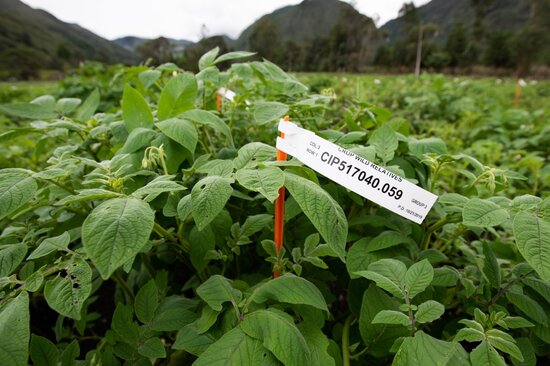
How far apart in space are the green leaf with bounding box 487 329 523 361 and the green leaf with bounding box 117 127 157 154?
2.90ft

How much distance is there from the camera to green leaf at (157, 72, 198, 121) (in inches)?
39.6

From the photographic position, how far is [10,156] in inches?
78.7

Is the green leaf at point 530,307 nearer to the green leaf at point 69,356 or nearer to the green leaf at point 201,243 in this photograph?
the green leaf at point 201,243

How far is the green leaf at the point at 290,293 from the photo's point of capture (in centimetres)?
67

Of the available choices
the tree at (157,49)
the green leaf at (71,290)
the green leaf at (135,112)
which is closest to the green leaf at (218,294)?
the green leaf at (71,290)

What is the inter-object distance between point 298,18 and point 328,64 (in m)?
27.4

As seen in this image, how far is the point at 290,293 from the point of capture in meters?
0.68

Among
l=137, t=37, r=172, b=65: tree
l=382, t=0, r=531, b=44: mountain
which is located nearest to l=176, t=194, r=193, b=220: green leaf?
l=137, t=37, r=172, b=65: tree

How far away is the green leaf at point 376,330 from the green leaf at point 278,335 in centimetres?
23

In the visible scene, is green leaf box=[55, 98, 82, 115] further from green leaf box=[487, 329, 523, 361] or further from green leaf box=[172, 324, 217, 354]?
green leaf box=[487, 329, 523, 361]

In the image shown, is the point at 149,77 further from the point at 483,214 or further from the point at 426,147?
the point at 483,214

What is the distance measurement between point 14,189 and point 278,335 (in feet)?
1.86

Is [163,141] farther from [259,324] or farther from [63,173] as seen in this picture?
[259,324]

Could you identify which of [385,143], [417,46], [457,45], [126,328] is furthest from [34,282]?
[457,45]
